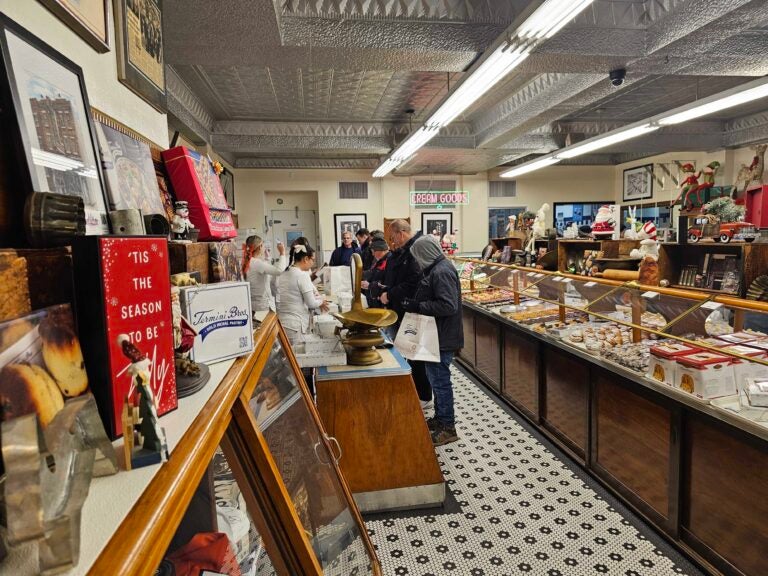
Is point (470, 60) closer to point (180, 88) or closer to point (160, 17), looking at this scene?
point (160, 17)

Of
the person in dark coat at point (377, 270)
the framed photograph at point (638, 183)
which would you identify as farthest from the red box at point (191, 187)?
the framed photograph at point (638, 183)

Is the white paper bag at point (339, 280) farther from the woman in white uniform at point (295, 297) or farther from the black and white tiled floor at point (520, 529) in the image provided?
the black and white tiled floor at point (520, 529)

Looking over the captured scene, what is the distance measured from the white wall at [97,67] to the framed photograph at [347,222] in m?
9.82

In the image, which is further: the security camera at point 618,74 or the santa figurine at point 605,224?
the santa figurine at point 605,224

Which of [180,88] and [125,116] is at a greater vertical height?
[180,88]

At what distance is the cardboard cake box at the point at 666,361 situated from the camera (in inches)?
103

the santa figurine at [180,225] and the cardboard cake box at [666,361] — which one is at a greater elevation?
the santa figurine at [180,225]

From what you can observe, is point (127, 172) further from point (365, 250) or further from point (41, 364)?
point (365, 250)

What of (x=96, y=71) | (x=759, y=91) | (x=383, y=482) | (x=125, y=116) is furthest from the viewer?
(x=759, y=91)

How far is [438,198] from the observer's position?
11.3 metres

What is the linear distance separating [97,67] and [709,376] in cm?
285

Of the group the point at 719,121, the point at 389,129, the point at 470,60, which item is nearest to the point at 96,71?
the point at 470,60

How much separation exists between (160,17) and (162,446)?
1.62 meters

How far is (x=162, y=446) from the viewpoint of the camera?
1.80 ft
